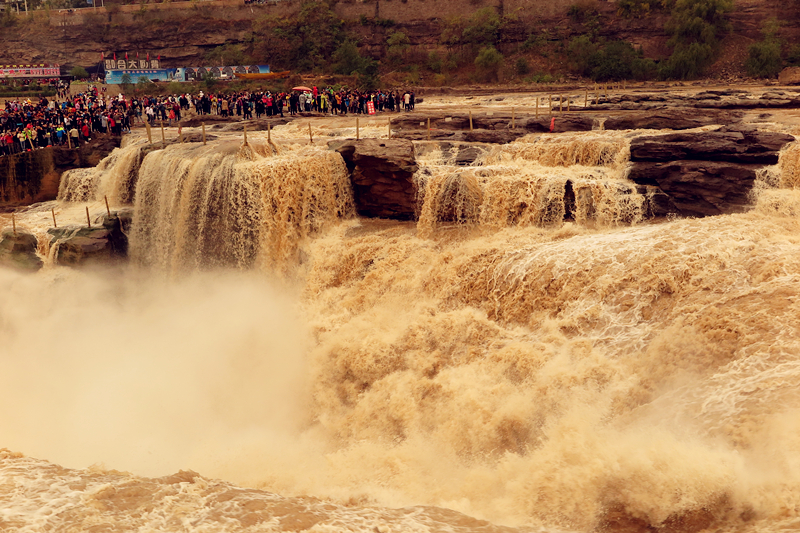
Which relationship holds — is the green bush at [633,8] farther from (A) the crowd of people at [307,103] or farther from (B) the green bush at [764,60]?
(A) the crowd of people at [307,103]

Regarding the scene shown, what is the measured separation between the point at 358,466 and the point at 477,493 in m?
1.83

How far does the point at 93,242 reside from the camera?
683 inches

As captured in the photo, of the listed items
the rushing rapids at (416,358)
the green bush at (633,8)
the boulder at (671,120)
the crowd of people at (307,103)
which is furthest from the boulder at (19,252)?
the green bush at (633,8)

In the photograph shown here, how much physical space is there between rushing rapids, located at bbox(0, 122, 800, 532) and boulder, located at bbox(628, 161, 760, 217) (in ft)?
1.77

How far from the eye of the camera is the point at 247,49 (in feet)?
163

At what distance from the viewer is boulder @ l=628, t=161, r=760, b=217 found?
1310cm

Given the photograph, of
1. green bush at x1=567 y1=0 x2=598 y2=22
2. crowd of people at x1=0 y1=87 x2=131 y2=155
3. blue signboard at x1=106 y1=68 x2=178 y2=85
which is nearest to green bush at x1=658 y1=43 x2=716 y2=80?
green bush at x1=567 y1=0 x2=598 y2=22

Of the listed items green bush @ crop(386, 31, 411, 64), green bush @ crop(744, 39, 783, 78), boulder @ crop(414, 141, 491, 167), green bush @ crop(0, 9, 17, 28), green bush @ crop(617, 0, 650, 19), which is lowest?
boulder @ crop(414, 141, 491, 167)

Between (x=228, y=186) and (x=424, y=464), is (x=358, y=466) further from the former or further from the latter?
(x=228, y=186)

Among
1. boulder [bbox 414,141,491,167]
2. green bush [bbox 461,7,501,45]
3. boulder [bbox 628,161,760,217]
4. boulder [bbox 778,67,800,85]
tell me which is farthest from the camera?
green bush [bbox 461,7,501,45]

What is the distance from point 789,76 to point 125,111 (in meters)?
30.2

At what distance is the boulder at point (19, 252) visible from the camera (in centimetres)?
1742

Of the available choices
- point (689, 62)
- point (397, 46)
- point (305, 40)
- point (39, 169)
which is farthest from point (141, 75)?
point (689, 62)

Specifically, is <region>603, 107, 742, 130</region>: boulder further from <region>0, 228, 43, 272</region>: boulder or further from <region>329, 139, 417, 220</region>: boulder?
<region>0, 228, 43, 272</region>: boulder
